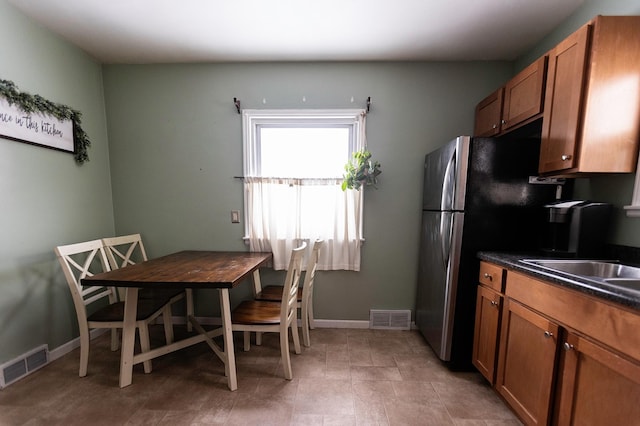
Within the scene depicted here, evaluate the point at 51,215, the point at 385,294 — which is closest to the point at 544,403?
the point at 385,294

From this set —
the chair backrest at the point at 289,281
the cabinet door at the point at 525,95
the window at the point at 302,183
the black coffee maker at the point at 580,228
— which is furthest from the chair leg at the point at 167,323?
the cabinet door at the point at 525,95

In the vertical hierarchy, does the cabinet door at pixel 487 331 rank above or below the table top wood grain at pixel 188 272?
below

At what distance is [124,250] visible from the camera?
7.86 feet

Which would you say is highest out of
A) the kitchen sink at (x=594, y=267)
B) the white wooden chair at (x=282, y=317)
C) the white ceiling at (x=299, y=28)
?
the white ceiling at (x=299, y=28)

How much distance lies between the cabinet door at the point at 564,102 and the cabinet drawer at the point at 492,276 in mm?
691

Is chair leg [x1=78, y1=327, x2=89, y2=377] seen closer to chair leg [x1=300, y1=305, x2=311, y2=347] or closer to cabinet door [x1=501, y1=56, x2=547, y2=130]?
chair leg [x1=300, y1=305, x2=311, y2=347]

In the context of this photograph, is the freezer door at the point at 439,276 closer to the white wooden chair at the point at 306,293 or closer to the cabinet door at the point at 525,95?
the cabinet door at the point at 525,95

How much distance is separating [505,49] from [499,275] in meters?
1.95

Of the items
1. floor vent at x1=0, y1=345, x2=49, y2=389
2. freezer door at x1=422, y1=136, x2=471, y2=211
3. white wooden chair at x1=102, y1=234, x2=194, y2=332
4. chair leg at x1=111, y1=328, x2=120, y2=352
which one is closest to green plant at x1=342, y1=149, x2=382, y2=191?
freezer door at x1=422, y1=136, x2=471, y2=211

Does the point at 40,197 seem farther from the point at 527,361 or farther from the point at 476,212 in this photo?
the point at 527,361

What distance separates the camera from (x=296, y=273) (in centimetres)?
168

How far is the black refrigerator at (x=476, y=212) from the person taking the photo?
163cm

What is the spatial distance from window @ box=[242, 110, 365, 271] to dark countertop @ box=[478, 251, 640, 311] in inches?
44.3

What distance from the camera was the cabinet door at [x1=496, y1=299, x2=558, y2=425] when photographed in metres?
1.13
